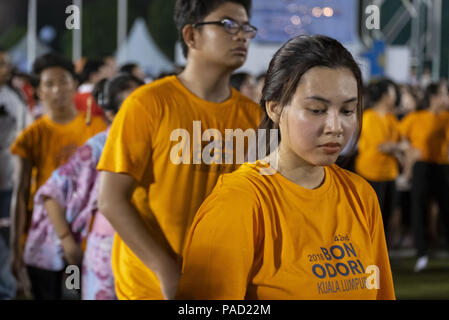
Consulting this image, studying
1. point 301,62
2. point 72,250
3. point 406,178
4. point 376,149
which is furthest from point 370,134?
point 301,62

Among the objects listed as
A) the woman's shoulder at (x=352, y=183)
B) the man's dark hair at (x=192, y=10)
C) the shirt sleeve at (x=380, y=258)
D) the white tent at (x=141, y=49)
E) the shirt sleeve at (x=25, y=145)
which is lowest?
the shirt sleeve at (x=380, y=258)

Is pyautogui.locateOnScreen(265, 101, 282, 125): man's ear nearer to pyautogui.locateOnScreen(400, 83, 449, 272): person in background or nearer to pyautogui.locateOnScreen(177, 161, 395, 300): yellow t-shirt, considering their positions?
pyautogui.locateOnScreen(177, 161, 395, 300): yellow t-shirt

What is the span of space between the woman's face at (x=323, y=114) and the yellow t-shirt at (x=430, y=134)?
4953 mm

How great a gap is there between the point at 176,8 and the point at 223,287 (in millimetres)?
1083

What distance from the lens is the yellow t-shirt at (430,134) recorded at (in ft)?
19.5

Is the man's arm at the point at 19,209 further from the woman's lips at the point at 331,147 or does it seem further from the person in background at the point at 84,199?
the woman's lips at the point at 331,147

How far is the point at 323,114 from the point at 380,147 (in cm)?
452

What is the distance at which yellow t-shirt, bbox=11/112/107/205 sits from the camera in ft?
10.6

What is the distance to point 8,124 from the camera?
342 centimetres

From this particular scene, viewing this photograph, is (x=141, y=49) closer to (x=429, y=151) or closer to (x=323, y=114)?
(x=429, y=151)

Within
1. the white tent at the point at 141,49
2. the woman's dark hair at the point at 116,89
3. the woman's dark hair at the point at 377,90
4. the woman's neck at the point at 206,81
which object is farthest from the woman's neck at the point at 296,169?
the white tent at the point at 141,49

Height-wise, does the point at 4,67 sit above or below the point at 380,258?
above

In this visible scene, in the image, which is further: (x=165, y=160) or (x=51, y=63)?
(x=51, y=63)

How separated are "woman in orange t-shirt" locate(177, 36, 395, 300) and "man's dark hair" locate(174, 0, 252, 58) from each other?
646 millimetres
